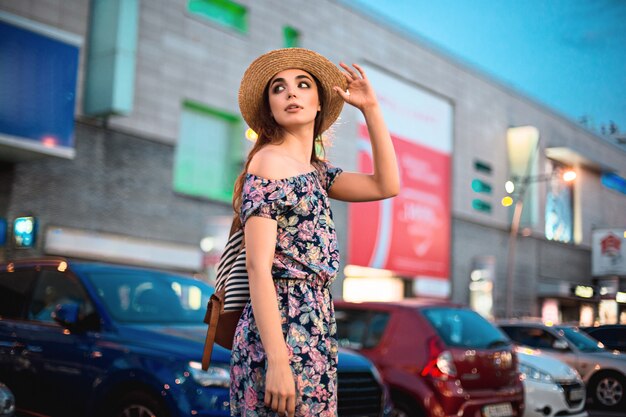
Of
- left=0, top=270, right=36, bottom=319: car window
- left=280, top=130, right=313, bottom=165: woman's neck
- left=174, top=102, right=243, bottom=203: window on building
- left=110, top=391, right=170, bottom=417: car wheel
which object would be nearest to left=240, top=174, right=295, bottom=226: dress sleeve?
left=280, top=130, right=313, bottom=165: woman's neck

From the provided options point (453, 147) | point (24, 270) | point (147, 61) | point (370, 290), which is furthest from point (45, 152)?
point (453, 147)

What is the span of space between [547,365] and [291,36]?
825 inches

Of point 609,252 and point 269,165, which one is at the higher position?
point 609,252

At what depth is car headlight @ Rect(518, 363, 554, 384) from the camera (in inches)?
408

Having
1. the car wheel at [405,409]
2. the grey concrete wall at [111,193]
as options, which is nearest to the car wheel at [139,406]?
the car wheel at [405,409]

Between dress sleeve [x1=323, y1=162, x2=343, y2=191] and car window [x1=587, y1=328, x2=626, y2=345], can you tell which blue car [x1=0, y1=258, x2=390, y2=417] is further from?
dress sleeve [x1=323, y1=162, x2=343, y2=191]

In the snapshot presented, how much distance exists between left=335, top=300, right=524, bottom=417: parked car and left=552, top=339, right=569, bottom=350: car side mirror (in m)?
4.36

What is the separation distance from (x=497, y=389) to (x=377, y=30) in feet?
89.0

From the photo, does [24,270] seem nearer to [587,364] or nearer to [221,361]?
[221,361]

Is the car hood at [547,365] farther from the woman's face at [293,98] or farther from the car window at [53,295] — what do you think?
the woman's face at [293,98]

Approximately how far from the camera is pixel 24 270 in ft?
23.3

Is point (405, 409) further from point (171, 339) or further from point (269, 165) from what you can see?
point (269, 165)

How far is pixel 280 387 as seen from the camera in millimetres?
2514

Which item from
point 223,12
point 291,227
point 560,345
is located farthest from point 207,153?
point 291,227
